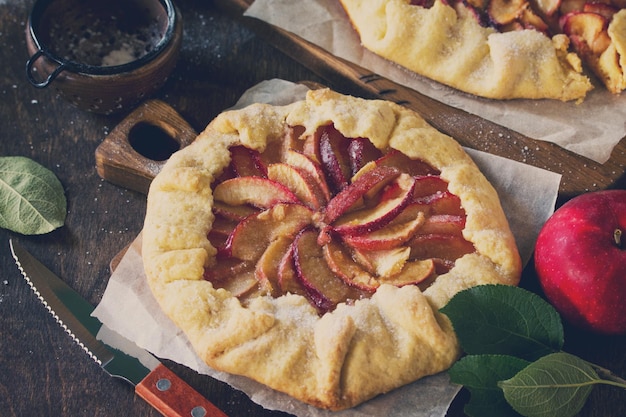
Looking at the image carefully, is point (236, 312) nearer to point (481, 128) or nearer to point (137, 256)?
point (137, 256)

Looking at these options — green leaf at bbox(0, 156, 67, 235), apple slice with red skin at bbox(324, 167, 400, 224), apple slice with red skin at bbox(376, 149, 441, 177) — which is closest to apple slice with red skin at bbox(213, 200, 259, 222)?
apple slice with red skin at bbox(324, 167, 400, 224)

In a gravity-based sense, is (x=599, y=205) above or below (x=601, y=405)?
above

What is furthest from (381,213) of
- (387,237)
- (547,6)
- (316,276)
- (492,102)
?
(547,6)

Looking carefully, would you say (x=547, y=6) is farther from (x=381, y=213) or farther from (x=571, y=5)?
(x=381, y=213)

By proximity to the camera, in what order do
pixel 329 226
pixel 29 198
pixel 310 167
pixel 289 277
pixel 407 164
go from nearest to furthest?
pixel 289 277 → pixel 329 226 → pixel 310 167 → pixel 407 164 → pixel 29 198

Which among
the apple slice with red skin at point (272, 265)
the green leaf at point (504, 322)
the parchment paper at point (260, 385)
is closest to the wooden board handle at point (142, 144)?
the parchment paper at point (260, 385)

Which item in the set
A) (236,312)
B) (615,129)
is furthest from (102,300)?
(615,129)

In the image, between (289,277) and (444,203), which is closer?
(289,277)
